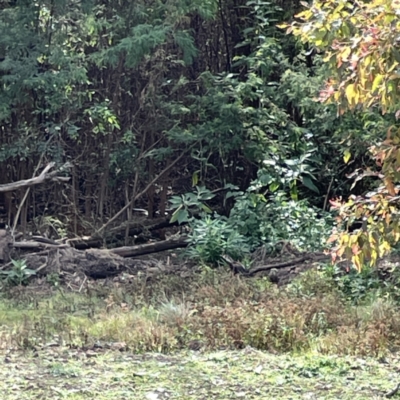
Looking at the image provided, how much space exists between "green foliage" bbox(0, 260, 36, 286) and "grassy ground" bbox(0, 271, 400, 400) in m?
0.61

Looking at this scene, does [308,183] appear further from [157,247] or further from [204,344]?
[204,344]

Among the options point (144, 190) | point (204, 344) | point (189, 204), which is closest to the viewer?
point (204, 344)

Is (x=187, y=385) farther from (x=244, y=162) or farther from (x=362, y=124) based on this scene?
(x=244, y=162)

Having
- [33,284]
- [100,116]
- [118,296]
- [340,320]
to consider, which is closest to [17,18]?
[100,116]

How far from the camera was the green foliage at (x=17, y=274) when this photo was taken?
8.11m

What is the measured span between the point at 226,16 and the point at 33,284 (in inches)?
198

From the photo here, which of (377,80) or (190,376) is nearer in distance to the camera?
(377,80)

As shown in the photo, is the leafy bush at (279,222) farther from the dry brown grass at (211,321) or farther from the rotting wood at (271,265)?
the dry brown grass at (211,321)

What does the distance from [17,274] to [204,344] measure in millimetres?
3395

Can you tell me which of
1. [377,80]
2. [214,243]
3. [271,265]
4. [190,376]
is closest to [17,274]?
[214,243]

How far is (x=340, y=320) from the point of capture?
6.05 m

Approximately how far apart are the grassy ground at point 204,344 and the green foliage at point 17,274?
0.61 m

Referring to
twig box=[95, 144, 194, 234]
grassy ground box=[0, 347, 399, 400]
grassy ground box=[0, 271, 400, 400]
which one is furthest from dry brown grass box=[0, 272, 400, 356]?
twig box=[95, 144, 194, 234]

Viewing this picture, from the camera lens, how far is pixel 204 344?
544 cm
